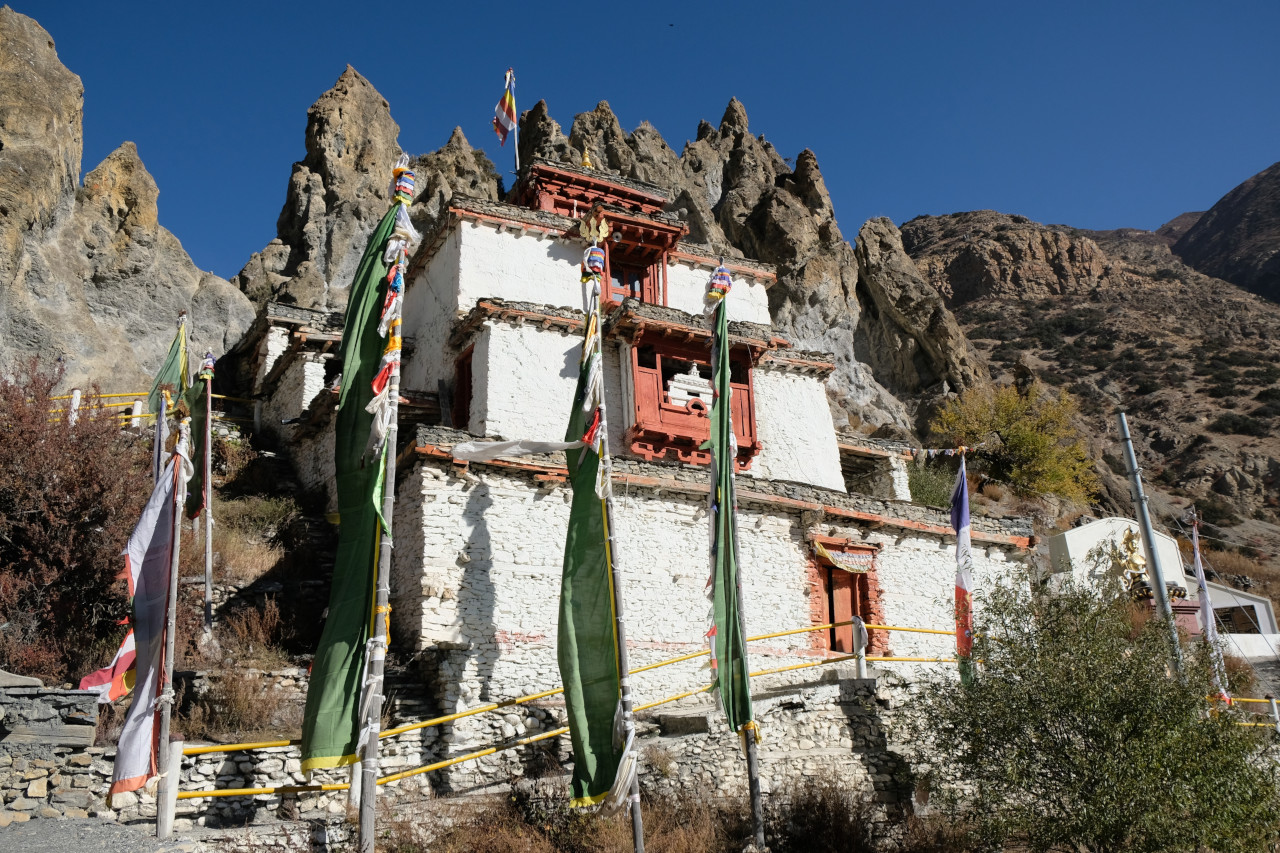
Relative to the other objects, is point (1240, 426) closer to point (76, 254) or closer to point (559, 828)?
point (559, 828)

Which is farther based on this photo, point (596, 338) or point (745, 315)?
point (745, 315)

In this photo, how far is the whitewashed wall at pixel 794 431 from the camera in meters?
25.7

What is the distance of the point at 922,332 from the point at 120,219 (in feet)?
126

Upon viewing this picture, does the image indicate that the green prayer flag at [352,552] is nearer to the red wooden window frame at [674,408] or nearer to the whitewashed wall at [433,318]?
the red wooden window frame at [674,408]

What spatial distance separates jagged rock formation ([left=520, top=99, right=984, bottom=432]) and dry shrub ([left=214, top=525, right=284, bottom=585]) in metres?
31.2

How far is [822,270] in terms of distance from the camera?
51.5 m

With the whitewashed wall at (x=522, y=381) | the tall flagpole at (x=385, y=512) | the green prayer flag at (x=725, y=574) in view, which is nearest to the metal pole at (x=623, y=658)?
the green prayer flag at (x=725, y=574)

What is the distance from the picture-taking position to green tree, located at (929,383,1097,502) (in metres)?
40.2

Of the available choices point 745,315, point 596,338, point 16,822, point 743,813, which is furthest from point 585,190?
point 16,822

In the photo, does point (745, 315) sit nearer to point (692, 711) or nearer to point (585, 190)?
point (585, 190)

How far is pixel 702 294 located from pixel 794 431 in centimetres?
607

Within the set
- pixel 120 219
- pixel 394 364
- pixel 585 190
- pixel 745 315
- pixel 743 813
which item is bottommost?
pixel 743 813

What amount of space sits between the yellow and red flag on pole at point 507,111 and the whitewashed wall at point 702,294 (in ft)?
23.0

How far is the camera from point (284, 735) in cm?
1389
